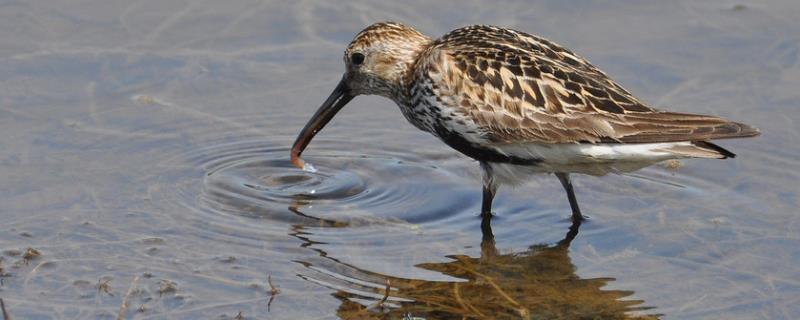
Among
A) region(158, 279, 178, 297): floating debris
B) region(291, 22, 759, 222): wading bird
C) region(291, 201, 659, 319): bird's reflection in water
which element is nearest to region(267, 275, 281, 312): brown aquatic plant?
region(291, 201, 659, 319): bird's reflection in water

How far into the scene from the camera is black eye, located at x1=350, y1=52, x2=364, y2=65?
10.6m

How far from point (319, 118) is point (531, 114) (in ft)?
6.91

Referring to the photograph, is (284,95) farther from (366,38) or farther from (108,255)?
(108,255)

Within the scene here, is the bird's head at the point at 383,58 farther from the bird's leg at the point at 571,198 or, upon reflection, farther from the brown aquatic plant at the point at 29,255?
the brown aquatic plant at the point at 29,255

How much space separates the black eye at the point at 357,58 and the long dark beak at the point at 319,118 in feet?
1.13

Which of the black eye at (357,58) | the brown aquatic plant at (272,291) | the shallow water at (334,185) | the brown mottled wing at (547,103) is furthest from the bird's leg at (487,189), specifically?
the brown aquatic plant at (272,291)

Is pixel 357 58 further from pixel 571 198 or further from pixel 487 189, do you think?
pixel 571 198

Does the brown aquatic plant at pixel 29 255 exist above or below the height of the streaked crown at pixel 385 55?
below

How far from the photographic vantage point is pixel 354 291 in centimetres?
891

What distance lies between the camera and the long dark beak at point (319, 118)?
10953 mm

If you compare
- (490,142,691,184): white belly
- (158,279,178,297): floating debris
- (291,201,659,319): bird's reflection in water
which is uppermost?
(490,142,691,184): white belly

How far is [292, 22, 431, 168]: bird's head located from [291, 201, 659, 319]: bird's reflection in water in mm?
1458

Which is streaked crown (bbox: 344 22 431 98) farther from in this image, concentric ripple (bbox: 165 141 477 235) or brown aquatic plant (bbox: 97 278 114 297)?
brown aquatic plant (bbox: 97 278 114 297)

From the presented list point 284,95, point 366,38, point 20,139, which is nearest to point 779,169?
point 366,38
